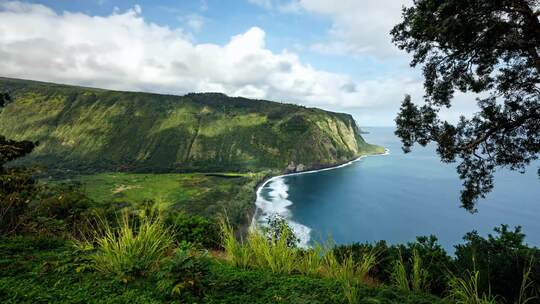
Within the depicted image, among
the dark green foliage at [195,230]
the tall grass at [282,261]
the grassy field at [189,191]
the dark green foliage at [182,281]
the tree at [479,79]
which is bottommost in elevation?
the grassy field at [189,191]

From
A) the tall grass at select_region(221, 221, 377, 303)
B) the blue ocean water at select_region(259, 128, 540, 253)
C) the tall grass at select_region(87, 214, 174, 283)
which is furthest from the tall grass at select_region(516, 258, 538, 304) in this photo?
the blue ocean water at select_region(259, 128, 540, 253)

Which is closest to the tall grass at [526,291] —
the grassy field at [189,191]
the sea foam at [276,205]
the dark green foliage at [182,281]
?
the dark green foliage at [182,281]

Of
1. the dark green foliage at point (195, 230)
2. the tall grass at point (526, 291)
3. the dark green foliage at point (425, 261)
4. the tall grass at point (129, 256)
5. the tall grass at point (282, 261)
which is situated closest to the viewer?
the tall grass at point (526, 291)

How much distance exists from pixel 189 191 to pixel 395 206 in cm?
8034

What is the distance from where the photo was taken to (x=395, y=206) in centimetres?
11112

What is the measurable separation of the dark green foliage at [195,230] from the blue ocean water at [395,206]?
60.7 meters

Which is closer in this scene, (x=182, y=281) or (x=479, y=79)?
(x=182, y=281)

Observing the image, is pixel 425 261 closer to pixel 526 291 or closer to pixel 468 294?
pixel 526 291

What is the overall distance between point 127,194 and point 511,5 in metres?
125

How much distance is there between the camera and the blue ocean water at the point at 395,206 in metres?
85.6

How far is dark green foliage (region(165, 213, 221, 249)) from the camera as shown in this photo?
42.4 ft

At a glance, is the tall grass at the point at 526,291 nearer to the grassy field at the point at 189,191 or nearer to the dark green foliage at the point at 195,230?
the dark green foliage at the point at 195,230

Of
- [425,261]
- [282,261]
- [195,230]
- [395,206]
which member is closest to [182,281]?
[282,261]

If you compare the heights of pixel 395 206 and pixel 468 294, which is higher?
pixel 468 294
